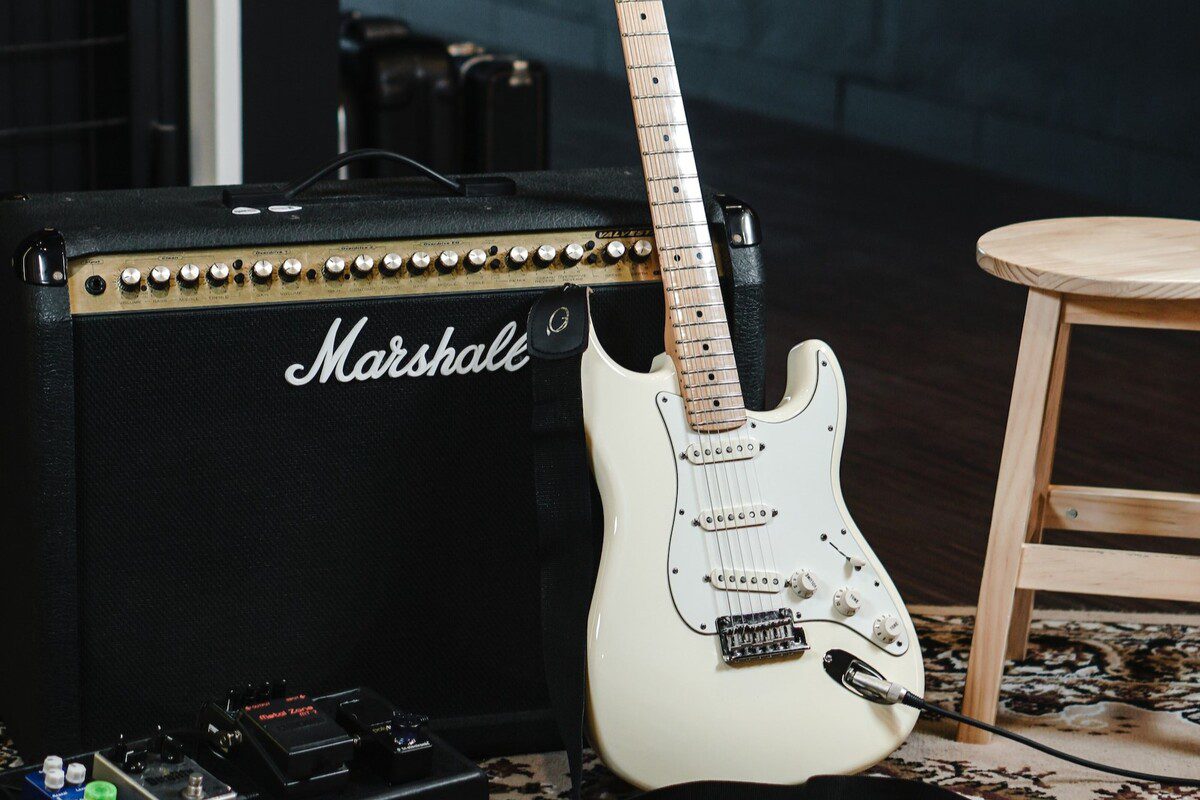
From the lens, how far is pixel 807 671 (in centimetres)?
171

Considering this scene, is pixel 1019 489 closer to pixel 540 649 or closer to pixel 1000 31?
pixel 540 649

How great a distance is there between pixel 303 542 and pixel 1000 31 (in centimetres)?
380

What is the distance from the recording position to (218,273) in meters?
1.62

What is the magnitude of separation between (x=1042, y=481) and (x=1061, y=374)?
0.15 meters

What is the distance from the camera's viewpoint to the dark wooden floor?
2.70 meters

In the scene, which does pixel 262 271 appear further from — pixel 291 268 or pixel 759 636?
pixel 759 636

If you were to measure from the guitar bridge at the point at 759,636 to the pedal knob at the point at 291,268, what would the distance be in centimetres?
52

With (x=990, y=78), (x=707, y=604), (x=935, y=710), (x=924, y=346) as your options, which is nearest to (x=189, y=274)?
(x=707, y=604)

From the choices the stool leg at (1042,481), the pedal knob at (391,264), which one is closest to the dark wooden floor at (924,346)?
the stool leg at (1042,481)

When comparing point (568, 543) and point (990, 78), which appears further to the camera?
point (990, 78)

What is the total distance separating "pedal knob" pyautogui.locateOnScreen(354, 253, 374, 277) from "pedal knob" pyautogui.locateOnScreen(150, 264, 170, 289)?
18 cm

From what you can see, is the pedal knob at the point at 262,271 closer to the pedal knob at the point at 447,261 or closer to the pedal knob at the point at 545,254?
the pedal knob at the point at 447,261

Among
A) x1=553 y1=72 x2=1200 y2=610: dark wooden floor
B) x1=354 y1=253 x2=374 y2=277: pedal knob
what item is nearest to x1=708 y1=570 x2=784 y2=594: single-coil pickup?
x1=354 y1=253 x2=374 y2=277: pedal knob

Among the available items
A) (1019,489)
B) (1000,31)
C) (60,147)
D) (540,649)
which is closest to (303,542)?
(540,649)
